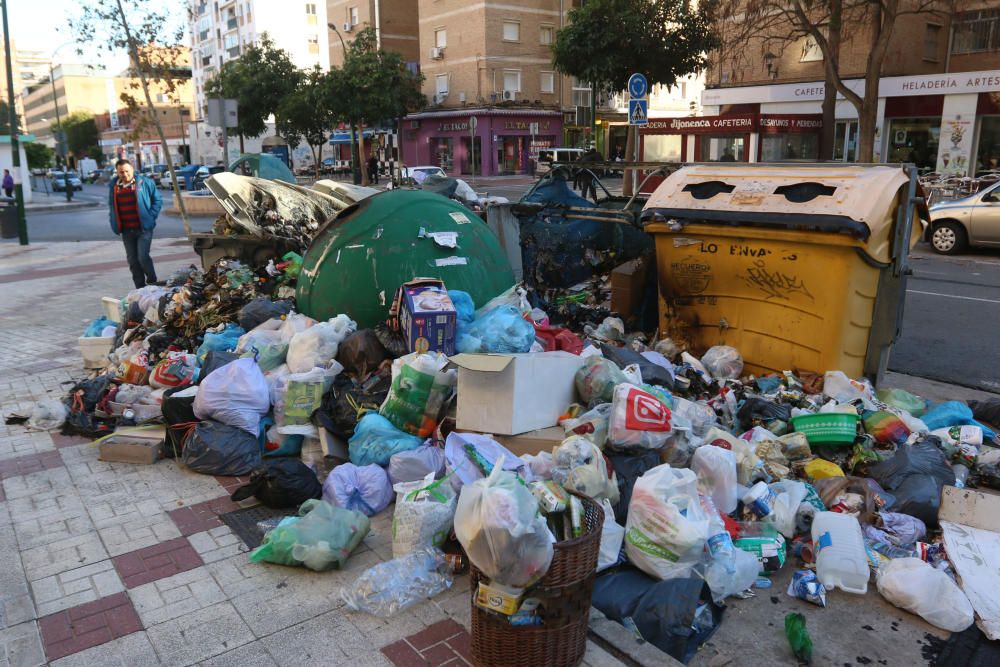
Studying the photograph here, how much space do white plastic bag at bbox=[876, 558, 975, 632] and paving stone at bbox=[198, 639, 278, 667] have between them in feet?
8.44

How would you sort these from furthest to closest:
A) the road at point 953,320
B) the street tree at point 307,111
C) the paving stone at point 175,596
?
the street tree at point 307,111 < the road at point 953,320 < the paving stone at point 175,596

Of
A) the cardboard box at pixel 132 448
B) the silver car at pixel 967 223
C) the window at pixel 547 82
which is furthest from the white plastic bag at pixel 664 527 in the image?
the window at pixel 547 82

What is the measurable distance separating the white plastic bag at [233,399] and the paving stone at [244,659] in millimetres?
1986

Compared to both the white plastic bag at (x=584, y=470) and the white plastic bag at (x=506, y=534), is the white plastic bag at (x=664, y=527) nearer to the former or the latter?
the white plastic bag at (x=584, y=470)

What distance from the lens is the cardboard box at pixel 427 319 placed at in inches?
191

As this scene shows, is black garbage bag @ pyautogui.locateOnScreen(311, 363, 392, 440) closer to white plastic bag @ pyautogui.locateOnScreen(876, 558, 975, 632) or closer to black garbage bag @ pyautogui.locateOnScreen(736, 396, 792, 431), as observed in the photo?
black garbage bag @ pyautogui.locateOnScreen(736, 396, 792, 431)

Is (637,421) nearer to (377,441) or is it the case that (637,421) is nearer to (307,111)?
(377,441)

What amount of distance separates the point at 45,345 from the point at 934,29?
27.2 metres

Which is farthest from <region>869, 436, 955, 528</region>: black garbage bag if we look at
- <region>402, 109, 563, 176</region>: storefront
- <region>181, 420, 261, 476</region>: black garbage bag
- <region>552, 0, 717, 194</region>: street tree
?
<region>402, 109, 563, 176</region>: storefront

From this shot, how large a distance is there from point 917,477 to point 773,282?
1.88 m

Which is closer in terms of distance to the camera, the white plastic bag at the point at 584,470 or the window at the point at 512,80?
the white plastic bag at the point at 584,470

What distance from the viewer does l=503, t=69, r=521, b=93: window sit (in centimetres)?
3934

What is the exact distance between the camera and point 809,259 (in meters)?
5.14

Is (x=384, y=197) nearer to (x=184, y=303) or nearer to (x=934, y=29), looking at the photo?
(x=184, y=303)
